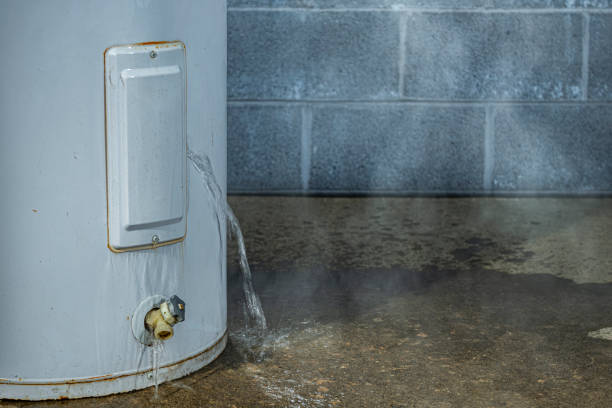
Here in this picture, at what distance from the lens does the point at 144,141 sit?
219 centimetres

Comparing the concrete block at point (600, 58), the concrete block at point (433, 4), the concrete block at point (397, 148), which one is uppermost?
the concrete block at point (433, 4)

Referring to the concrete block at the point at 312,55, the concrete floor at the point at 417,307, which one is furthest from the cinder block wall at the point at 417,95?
the concrete floor at the point at 417,307

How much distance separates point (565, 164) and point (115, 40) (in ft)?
10.8

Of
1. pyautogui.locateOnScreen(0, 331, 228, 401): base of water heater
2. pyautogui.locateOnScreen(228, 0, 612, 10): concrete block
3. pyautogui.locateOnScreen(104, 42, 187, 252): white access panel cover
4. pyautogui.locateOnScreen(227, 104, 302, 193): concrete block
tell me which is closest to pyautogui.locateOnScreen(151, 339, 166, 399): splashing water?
pyautogui.locateOnScreen(0, 331, 228, 401): base of water heater

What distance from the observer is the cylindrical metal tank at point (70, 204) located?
2.10 m

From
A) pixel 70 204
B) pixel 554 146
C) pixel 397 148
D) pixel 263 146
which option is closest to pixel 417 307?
pixel 70 204

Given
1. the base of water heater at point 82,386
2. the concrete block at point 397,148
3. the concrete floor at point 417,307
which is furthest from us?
the concrete block at point 397,148

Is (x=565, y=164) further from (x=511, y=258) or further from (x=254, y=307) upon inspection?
(x=254, y=307)

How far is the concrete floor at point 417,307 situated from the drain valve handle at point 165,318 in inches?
6.9

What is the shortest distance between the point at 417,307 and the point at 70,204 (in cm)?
139

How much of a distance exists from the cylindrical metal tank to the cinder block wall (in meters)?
2.45

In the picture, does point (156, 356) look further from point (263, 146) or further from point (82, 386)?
point (263, 146)

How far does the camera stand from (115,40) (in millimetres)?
2127

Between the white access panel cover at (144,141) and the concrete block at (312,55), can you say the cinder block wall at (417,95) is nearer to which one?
the concrete block at (312,55)
